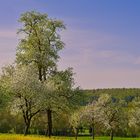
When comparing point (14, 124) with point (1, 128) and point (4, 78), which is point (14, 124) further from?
point (4, 78)

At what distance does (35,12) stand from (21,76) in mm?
8340

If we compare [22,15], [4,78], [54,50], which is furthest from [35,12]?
[4,78]

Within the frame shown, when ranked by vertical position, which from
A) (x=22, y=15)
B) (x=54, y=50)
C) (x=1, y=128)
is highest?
(x=22, y=15)

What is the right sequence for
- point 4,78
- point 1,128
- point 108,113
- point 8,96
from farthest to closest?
point 1,128
point 108,113
point 4,78
point 8,96

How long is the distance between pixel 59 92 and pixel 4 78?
277 inches

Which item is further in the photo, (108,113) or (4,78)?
(108,113)

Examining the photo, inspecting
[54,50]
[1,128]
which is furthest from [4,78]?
[1,128]

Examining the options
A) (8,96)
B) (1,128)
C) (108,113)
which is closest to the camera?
(8,96)

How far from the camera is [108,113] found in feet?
379

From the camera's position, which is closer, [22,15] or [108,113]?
[22,15]

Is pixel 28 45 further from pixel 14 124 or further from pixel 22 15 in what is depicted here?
pixel 14 124

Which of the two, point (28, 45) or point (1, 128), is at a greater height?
point (28, 45)

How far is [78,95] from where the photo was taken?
60.5 meters

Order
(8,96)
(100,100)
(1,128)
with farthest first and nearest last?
1. (1,128)
2. (100,100)
3. (8,96)
